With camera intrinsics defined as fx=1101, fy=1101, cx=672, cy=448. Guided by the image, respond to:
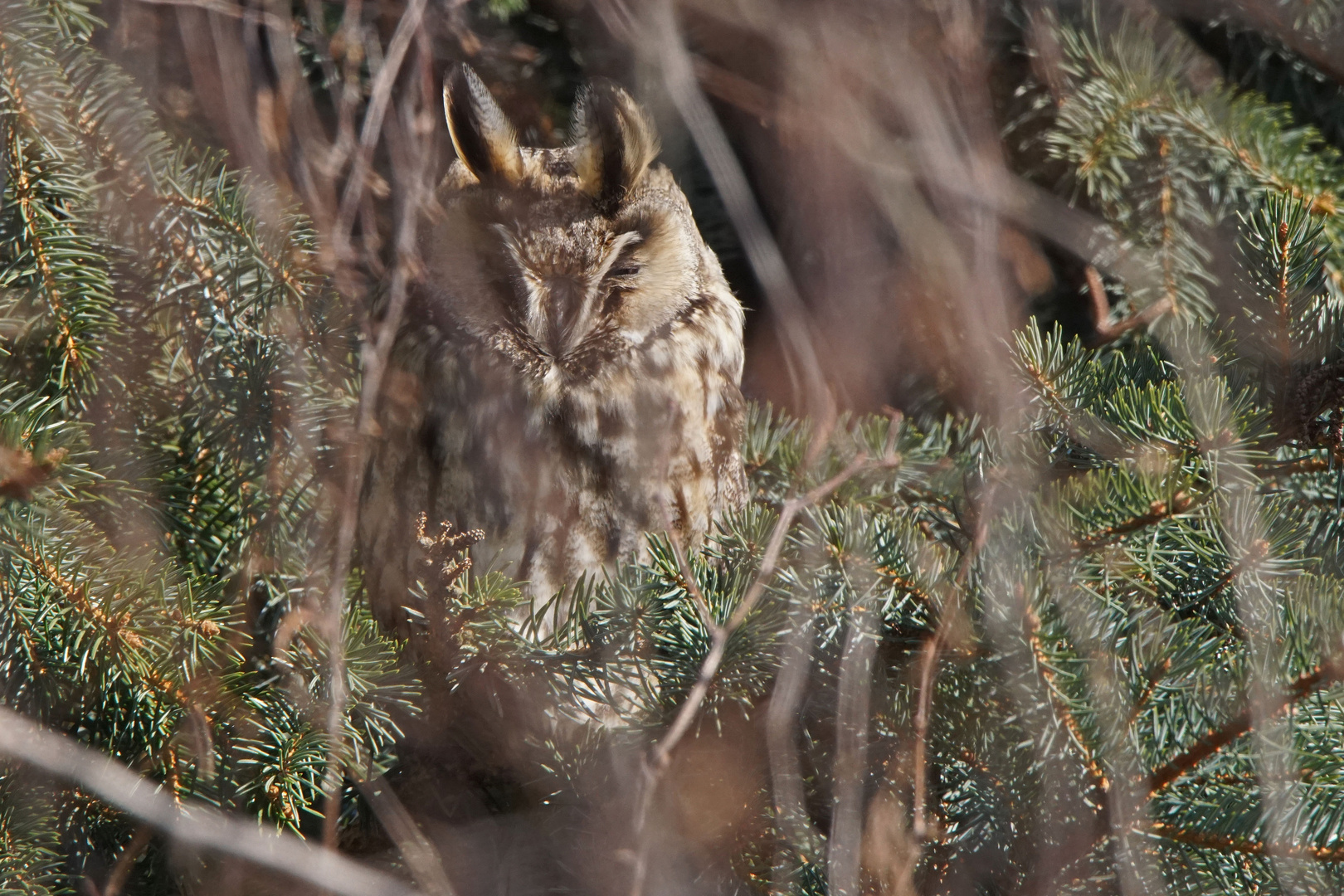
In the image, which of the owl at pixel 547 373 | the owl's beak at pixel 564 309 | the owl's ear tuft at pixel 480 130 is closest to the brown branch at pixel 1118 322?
the owl at pixel 547 373

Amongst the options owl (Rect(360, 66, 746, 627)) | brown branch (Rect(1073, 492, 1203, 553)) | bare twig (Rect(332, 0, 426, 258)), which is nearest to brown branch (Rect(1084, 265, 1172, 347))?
brown branch (Rect(1073, 492, 1203, 553))

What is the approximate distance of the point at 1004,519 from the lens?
104cm

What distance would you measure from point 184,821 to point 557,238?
83 centimetres

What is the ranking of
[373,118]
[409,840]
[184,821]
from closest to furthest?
[184,821] → [409,840] → [373,118]

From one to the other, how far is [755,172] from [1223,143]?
67 cm

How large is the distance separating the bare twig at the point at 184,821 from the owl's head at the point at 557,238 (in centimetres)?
71

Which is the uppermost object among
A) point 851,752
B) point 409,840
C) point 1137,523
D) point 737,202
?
point 1137,523

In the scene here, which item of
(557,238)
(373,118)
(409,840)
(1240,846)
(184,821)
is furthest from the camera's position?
(557,238)

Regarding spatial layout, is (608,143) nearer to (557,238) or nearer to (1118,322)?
(557,238)

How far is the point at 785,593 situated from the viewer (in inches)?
41.8

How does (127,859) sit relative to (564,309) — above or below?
below

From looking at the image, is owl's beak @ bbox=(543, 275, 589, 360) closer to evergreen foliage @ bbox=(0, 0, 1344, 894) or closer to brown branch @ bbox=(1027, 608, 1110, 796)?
evergreen foliage @ bbox=(0, 0, 1344, 894)

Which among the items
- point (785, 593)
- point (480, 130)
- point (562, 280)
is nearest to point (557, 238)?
point (562, 280)

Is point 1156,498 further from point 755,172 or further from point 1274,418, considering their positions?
point 755,172
